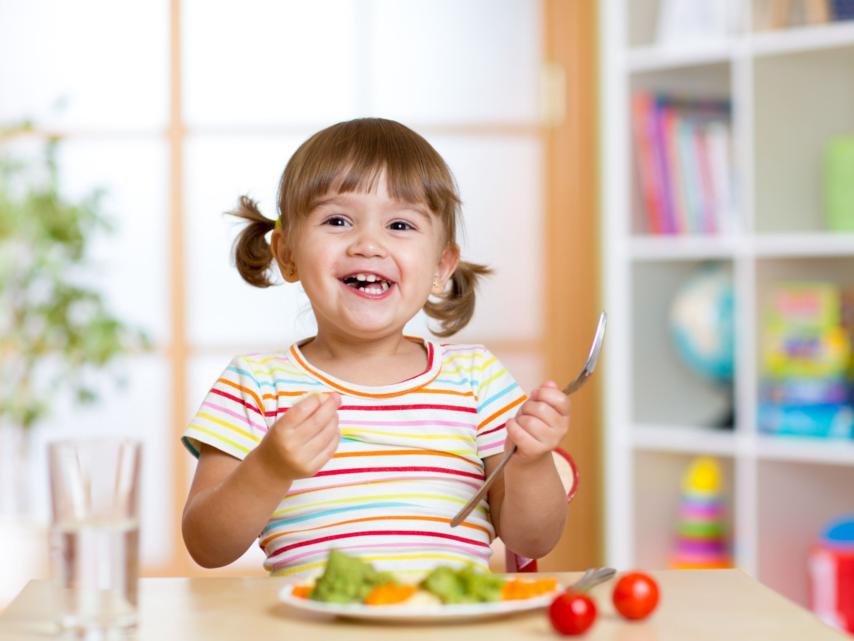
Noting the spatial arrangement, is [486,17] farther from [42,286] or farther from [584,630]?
[584,630]

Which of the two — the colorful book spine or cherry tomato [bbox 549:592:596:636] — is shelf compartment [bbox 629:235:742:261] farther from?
cherry tomato [bbox 549:592:596:636]

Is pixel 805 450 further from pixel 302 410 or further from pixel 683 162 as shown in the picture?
pixel 302 410

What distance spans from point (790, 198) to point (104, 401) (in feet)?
6.31

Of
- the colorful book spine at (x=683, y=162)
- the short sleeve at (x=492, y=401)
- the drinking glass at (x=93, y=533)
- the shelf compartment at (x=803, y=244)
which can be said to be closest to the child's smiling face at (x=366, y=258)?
the short sleeve at (x=492, y=401)

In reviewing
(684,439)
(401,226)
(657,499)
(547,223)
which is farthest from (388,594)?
(547,223)

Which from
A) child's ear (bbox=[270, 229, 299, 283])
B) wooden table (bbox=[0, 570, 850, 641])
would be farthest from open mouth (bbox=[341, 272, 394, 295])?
wooden table (bbox=[0, 570, 850, 641])

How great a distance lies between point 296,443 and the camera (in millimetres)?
1013

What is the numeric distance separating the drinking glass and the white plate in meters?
0.12

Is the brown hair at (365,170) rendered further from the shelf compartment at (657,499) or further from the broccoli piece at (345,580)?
the shelf compartment at (657,499)

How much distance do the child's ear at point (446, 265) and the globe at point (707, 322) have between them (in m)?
1.58

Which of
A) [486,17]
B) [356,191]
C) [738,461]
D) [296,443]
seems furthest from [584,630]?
[486,17]

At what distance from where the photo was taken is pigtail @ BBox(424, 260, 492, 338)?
153 cm

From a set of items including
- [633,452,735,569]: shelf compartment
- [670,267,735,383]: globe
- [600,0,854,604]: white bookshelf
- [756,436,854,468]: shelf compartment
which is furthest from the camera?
[633,452,735,569]: shelf compartment

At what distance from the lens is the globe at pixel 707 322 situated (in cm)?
292
